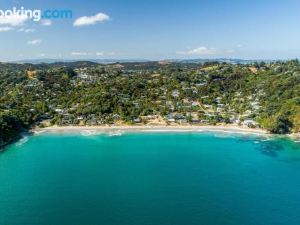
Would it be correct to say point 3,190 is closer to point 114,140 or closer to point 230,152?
point 114,140

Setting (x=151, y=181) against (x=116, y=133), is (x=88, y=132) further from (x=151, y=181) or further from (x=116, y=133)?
(x=151, y=181)

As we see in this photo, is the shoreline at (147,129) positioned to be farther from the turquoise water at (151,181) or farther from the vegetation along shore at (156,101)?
the turquoise water at (151,181)

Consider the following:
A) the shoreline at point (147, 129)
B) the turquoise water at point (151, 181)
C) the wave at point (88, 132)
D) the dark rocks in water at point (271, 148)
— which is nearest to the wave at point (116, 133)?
the shoreline at point (147, 129)

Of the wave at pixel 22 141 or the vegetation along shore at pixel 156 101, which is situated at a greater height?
the vegetation along shore at pixel 156 101

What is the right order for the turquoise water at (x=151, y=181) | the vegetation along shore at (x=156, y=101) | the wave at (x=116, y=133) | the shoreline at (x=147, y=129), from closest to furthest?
the turquoise water at (x=151, y=181) → the wave at (x=116, y=133) → the shoreline at (x=147, y=129) → the vegetation along shore at (x=156, y=101)

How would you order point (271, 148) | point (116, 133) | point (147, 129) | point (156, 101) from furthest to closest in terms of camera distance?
point (156, 101), point (147, 129), point (116, 133), point (271, 148)

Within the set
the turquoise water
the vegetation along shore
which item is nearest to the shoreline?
the vegetation along shore

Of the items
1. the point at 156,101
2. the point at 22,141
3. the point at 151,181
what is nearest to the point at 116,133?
the point at 22,141

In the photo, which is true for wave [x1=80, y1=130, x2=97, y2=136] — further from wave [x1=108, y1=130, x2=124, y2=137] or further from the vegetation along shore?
the vegetation along shore
